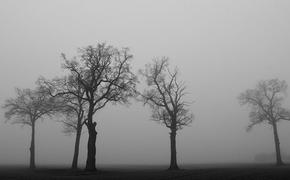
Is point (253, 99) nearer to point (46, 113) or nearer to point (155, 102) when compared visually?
point (155, 102)

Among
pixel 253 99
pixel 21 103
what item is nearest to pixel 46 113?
pixel 21 103

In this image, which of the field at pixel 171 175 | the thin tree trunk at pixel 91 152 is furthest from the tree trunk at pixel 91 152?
the field at pixel 171 175

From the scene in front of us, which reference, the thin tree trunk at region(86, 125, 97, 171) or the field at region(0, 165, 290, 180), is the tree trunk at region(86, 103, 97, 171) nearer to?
the thin tree trunk at region(86, 125, 97, 171)

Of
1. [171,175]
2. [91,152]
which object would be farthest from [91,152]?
[171,175]

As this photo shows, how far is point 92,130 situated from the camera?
36.5m

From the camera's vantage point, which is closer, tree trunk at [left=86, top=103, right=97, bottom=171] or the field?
the field

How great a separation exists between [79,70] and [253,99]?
33.7 metres

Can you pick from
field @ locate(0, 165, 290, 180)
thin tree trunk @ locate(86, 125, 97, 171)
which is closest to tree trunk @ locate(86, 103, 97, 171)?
thin tree trunk @ locate(86, 125, 97, 171)

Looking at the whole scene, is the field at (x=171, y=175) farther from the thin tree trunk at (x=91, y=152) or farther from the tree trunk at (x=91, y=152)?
the thin tree trunk at (x=91, y=152)

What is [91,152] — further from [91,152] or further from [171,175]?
[171,175]

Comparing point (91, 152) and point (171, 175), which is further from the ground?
point (91, 152)

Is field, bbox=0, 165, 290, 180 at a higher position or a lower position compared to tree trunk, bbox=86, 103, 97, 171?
lower

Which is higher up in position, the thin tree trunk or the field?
the thin tree trunk

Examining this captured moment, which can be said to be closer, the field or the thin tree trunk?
the field
